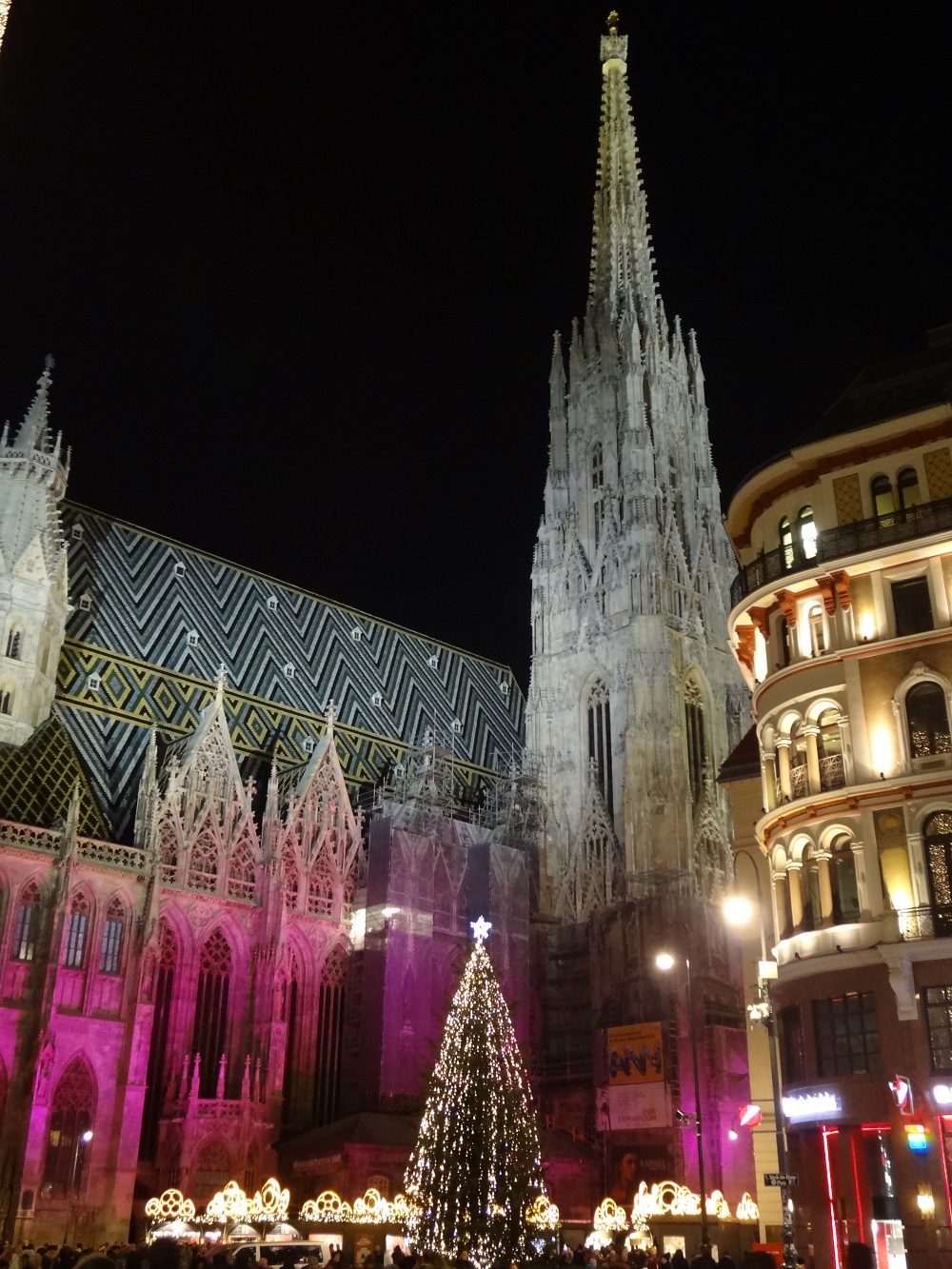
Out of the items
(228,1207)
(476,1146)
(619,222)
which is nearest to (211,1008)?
(228,1207)

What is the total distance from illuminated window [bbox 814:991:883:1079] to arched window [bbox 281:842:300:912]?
2686cm

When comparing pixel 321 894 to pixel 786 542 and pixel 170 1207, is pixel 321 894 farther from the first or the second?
pixel 786 542

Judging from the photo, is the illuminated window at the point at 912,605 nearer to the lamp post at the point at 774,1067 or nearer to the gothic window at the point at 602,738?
the lamp post at the point at 774,1067

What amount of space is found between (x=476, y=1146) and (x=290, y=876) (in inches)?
1015

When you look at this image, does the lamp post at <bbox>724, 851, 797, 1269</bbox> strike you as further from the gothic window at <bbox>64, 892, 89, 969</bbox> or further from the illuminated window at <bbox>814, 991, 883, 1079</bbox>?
the gothic window at <bbox>64, 892, 89, 969</bbox>

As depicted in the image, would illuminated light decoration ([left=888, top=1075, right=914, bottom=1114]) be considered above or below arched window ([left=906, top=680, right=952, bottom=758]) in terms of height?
below

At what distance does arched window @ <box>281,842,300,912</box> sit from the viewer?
45734 millimetres

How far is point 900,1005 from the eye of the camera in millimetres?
20984

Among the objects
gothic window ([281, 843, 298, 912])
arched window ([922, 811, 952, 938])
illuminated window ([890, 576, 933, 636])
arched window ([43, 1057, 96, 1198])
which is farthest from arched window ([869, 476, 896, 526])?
arched window ([43, 1057, 96, 1198])

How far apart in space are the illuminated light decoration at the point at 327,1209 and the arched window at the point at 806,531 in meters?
21.5

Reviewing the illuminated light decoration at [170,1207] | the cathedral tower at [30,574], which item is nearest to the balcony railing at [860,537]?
the illuminated light decoration at [170,1207]

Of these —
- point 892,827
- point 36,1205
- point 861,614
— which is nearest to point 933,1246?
point 892,827

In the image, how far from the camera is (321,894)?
154 ft

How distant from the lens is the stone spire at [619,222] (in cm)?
6662
